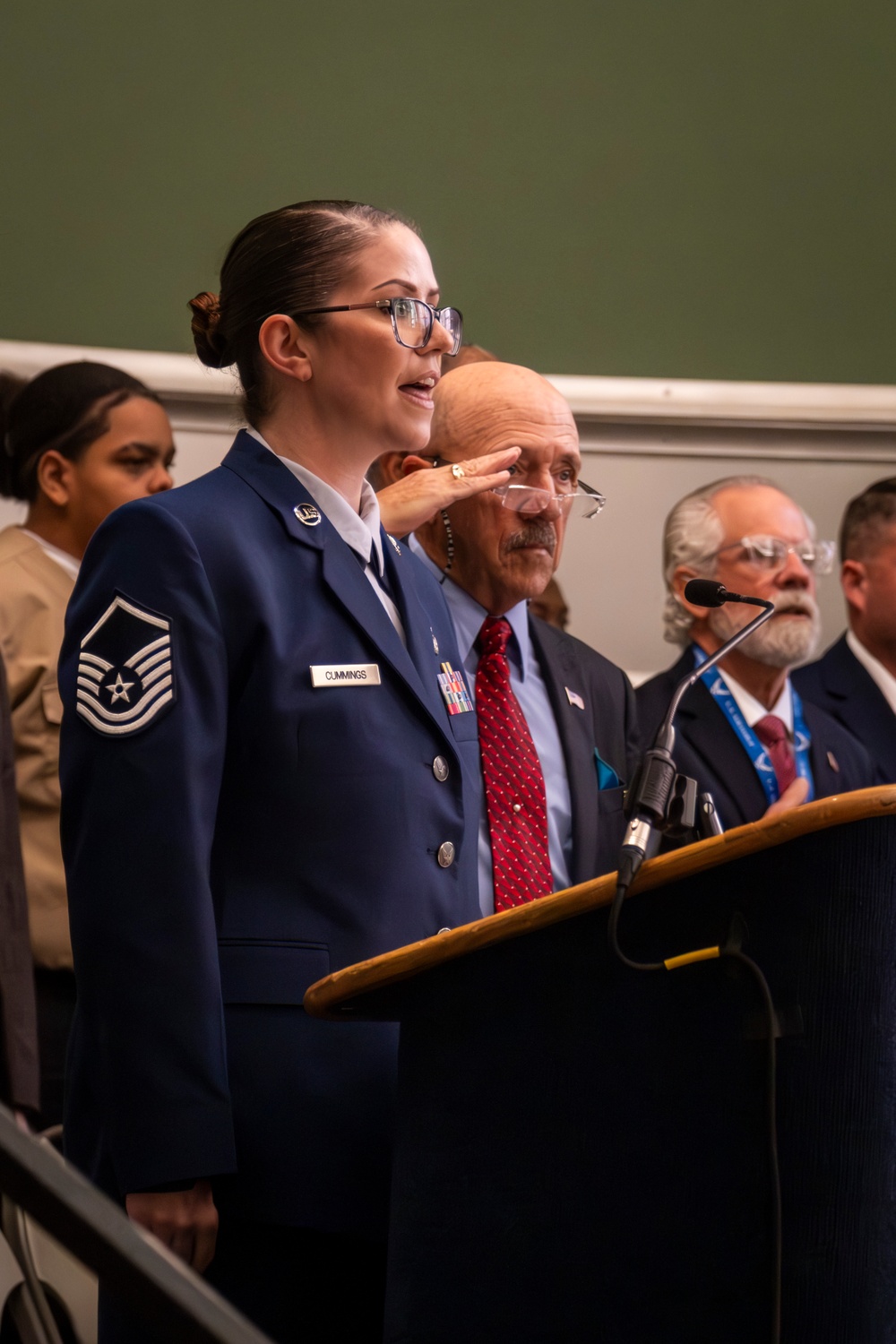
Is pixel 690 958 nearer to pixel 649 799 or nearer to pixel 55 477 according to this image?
pixel 649 799

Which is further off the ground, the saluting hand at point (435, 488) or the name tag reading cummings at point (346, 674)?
the saluting hand at point (435, 488)

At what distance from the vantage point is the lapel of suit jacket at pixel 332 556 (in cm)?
153

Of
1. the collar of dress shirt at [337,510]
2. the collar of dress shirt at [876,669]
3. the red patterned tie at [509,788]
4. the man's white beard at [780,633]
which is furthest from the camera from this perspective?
the collar of dress shirt at [876,669]

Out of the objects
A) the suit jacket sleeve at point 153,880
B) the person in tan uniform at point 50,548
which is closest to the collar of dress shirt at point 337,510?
the suit jacket sleeve at point 153,880

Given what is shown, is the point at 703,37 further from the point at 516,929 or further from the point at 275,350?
the point at 516,929

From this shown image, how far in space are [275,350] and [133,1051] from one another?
748 mm

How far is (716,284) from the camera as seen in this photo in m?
3.90

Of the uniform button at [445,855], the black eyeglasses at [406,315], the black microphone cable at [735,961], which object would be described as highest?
the black eyeglasses at [406,315]

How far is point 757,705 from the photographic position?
118 inches

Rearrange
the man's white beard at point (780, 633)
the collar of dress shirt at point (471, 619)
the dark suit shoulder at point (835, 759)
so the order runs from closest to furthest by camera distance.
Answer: the collar of dress shirt at point (471, 619) → the dark suit shoulder at point (835, 759) → the man's white beard at point (780, 633)

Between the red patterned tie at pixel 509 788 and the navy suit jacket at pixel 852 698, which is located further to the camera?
the navy suit jacket at pixel 852 698

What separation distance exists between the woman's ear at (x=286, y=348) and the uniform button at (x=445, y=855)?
522mm

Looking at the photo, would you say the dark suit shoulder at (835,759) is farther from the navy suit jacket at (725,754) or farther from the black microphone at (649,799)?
the black microphone at (649,799)

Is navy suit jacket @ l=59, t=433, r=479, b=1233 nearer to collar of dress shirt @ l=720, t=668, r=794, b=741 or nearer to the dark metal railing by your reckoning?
the dark metal railing
